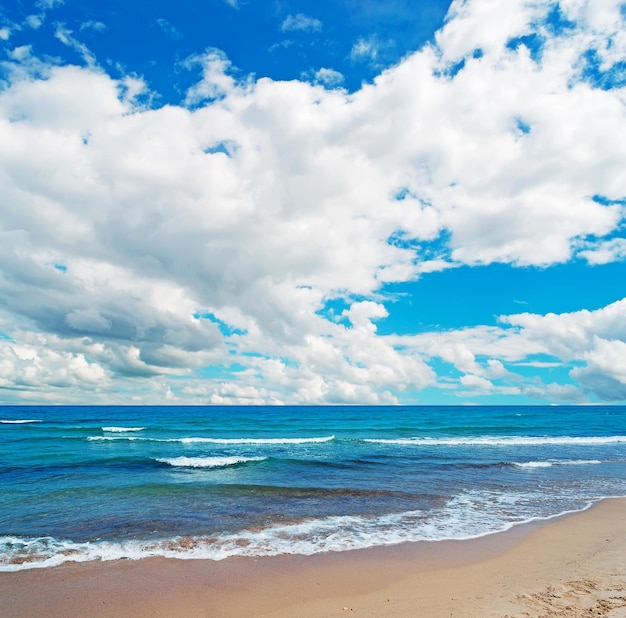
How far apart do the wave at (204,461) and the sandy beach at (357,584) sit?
14.6 metres

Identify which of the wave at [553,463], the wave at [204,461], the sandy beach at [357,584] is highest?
the sandy beach at [357,584]

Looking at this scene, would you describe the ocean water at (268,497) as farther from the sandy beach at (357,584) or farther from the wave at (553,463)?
the sandy beach at (357,584)

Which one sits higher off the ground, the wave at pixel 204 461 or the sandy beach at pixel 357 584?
the sandy beach at pixel 357 584

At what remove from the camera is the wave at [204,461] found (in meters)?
23.7

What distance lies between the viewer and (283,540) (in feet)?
35.8

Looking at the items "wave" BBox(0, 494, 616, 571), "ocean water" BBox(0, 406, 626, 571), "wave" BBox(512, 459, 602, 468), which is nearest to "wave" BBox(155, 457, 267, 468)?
"ocean water" BBox(0, 406, 626, 571)

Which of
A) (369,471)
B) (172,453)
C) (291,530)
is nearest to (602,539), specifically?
(291,530)

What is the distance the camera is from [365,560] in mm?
9586

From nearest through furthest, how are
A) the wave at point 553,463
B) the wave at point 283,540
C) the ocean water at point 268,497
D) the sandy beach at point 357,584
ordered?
the sandy beach at point 357,584, the wave at point 283,540, the ocean water at point 268,497, the wave at point 553,463

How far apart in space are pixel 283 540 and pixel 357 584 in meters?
3.13

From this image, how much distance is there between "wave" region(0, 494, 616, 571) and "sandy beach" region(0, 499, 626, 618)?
492mm

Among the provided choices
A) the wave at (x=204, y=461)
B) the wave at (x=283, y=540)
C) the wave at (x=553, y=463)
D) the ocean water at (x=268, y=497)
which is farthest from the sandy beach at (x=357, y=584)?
the wave at (x=204, y=461)

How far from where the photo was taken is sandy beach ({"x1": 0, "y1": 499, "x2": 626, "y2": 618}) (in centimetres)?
721

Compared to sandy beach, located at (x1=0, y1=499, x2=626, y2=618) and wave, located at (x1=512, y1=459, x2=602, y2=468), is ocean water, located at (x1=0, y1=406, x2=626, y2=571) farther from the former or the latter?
sandy beach, located at (x1=0, y1=499, x2=626, y2=618)
